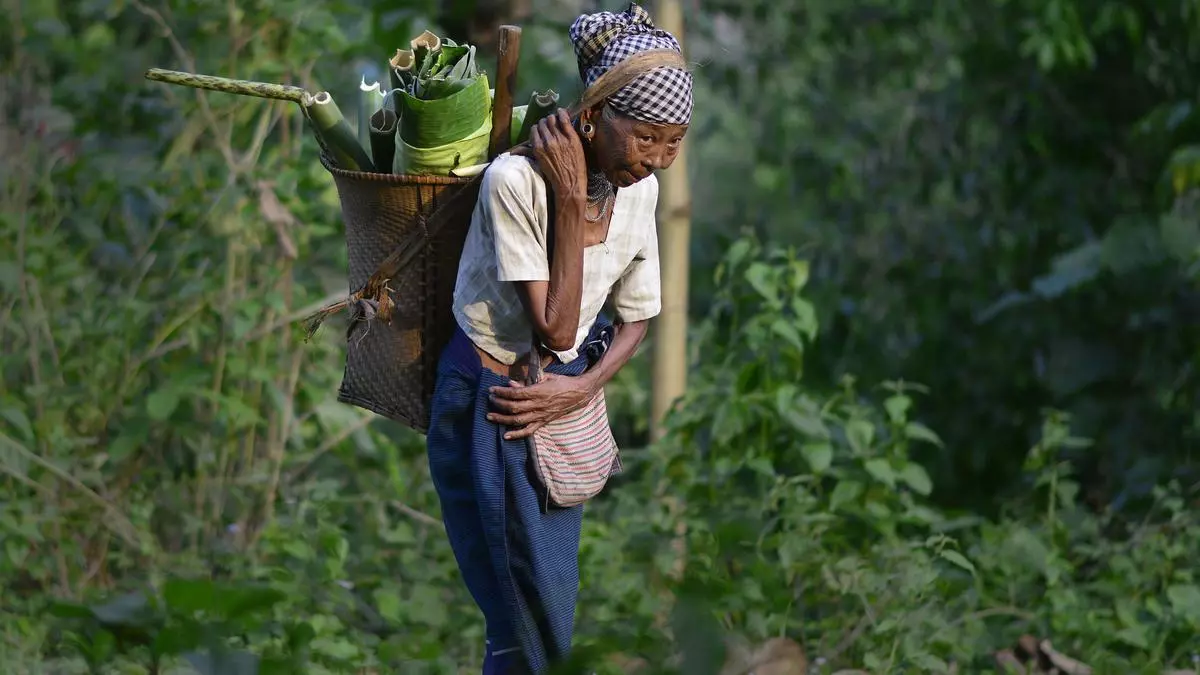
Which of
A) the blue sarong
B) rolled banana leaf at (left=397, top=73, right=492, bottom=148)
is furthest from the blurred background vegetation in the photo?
rolled banana leaf at (left=397, top=73, right=492, bottom=148)

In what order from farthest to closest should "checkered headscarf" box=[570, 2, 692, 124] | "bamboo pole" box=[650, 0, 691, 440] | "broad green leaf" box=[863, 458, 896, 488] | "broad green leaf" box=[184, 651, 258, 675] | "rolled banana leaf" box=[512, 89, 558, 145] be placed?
1. "bamboo pole" box=[650, 0, 691, 440]
2. "broad green leaf" box=[863, 458, 896, 488]
3. "rolled banana leaf" box=[512, 89, 558, 145]
4. "checkered headscarf" box=[570, 2, 692, 124]
5. "broad green leaf" box=[184, 651, 258, 675]

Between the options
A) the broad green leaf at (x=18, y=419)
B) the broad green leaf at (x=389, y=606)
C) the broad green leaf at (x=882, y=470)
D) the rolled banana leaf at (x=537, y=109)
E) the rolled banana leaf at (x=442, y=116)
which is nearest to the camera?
the rolled banana leaf at (x=442, y=116)

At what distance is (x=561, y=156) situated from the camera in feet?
9.30

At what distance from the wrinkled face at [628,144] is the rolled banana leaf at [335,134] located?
0.54 meters

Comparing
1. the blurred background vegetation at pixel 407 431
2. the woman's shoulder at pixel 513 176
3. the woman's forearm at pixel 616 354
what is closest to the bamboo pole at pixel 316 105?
the woman's shoulder at pixel 513 176

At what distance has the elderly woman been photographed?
2844 mm

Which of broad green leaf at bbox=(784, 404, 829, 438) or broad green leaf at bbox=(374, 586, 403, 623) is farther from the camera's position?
broad green leaf at bbox=(784, 404, 829, 438)

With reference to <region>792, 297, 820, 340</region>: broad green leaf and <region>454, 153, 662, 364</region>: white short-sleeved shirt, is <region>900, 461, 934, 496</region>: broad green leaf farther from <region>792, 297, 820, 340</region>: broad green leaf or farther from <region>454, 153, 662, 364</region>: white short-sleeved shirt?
<region>454, 153, 662, 364</region>: white short-sleeved shirt

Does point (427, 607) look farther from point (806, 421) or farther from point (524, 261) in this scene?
point (524, 261)

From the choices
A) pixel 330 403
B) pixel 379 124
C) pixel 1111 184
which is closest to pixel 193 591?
pixel 379 124

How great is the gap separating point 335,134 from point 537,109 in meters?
0.42

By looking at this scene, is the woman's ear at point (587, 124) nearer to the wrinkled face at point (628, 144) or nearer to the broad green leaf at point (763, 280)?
the wrinkled face at point (628, 144)

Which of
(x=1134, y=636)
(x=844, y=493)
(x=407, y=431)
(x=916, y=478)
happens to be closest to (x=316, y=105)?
(x=844, y=493)

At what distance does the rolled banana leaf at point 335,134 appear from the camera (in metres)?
3.05
